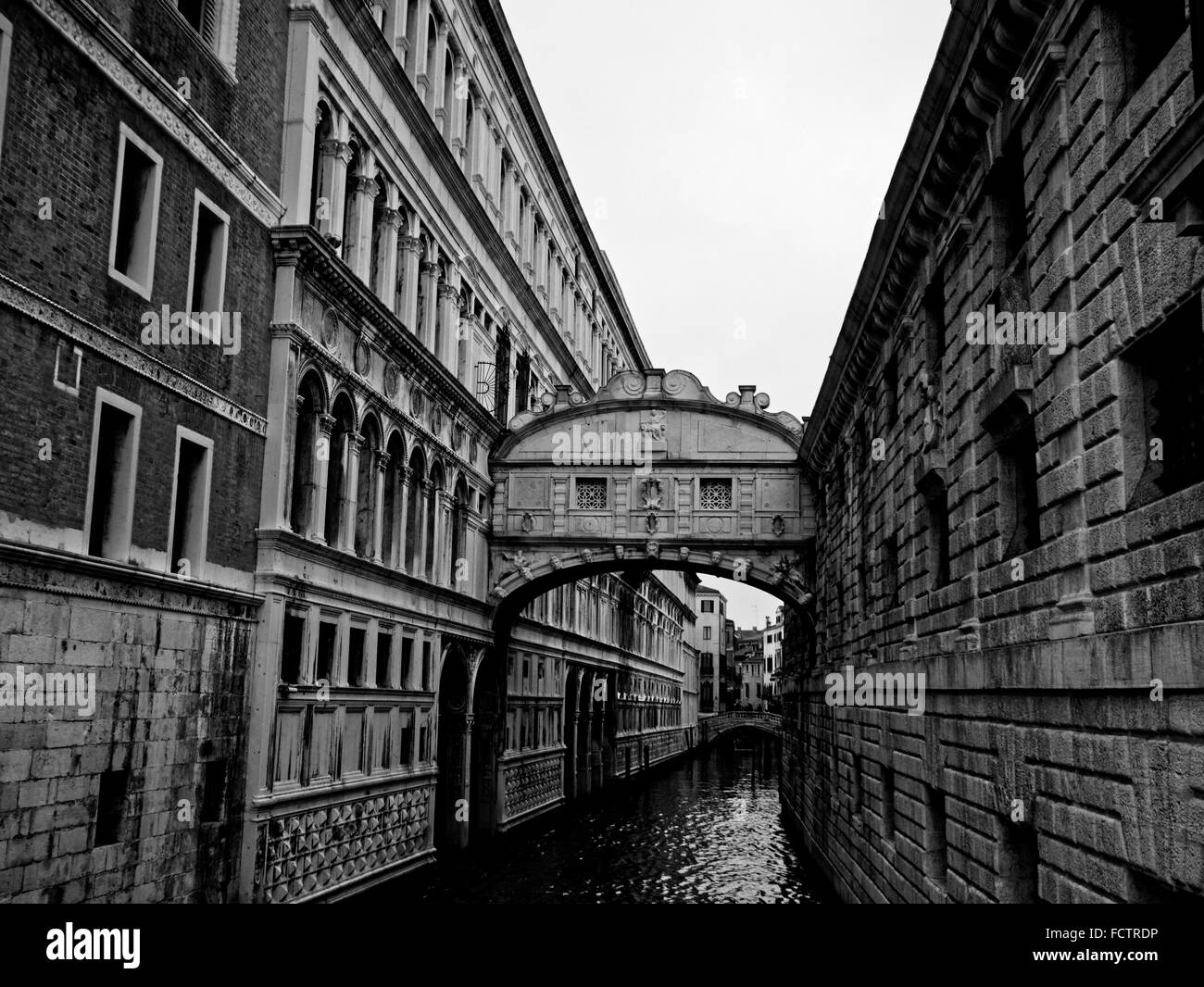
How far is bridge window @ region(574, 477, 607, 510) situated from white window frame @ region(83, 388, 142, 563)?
606 inches

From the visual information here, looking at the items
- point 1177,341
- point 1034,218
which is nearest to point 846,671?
point 1034,218

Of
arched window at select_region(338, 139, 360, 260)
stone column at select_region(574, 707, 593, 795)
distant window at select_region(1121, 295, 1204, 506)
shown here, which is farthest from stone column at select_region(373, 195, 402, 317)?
stone column at select_region(574, 707, 593, 795)

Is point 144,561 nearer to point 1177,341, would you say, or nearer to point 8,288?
point 8,288

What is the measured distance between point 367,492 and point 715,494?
984 centimetres

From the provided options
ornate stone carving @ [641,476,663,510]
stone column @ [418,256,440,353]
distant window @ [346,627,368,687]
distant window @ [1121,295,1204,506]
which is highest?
stone column @ [418,256,440,353]

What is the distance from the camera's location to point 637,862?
81.6 ft

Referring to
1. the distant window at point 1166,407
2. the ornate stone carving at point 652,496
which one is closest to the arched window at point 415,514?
the ornate stone carving at point 652,496

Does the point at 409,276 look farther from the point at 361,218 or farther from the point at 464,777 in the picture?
the point at 464,777
